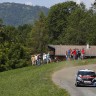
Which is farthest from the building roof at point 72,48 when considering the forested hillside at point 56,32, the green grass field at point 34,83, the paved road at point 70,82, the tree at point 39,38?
the tree at point 39,38

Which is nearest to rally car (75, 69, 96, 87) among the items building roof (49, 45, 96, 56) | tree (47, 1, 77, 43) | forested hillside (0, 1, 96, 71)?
forested hillside (0, 1, 96, 71)

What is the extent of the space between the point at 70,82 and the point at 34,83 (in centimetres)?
332

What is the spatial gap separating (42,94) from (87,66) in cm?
2397

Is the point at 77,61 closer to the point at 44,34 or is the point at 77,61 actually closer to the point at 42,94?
the point at 42,94

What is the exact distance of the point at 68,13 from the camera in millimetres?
Answer: 132000

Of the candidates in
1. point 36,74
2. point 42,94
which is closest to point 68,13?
point 36,74

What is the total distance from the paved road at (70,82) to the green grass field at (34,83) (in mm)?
742

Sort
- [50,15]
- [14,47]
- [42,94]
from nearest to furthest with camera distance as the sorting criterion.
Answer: [42,94] < [14,47] < [50,15]

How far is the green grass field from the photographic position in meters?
30.2

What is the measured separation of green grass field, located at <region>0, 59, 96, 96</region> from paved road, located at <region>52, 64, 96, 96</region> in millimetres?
742

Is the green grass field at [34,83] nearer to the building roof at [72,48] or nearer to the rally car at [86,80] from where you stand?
the rally car at [86,80]

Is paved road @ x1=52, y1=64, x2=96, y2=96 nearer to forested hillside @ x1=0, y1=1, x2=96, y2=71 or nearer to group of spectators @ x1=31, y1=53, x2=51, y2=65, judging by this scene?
group of spectators @ x1=31, y1=53, x2=51, y2=65

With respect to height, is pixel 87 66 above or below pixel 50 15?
below

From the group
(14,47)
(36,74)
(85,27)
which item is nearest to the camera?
(36,74)
